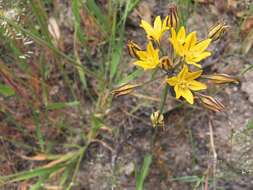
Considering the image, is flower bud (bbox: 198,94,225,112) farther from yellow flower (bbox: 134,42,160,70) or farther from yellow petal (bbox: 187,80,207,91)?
yellow flower (bbox: 134,42,160,70)

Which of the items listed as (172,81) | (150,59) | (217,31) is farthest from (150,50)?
(217,31)

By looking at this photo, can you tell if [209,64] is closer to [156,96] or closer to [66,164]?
[156,96]

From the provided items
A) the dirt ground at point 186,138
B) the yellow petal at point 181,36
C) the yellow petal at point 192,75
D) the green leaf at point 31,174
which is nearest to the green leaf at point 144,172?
the dirt ground at point 186,138

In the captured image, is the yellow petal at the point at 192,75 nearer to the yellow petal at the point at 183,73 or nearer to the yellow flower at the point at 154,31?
the yellow petal at the point at 183,73

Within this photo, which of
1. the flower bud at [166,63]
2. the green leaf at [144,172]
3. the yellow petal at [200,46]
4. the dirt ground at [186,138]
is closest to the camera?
A: the flower bud at [166,63]

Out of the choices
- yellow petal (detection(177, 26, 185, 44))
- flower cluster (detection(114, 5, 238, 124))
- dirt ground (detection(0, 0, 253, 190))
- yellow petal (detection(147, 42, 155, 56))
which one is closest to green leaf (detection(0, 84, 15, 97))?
dirt ground (detection(0, 0, 253, 190))
